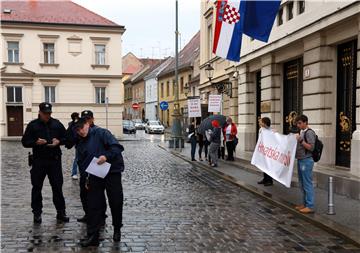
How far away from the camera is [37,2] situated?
4347cm

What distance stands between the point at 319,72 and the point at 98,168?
8.63 m

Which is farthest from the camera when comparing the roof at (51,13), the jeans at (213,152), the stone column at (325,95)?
the roof at (51,13)

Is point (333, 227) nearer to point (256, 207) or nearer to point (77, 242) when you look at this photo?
point (256, 207)

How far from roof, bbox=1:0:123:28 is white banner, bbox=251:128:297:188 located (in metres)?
31.8

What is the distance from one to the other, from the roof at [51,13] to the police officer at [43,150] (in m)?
34.3

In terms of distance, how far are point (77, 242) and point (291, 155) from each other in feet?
14.6

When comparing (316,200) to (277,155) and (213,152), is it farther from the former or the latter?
(213,152)

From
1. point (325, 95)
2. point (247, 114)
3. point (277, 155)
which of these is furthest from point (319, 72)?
point (247, 114)

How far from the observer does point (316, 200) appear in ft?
31.0

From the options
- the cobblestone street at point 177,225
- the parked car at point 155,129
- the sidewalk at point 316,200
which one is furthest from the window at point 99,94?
the cobblestone street at point 177,225

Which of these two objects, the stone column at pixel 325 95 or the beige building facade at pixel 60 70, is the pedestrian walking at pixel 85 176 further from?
the beige building facade at pixel 60 70

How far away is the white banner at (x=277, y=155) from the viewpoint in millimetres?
9025

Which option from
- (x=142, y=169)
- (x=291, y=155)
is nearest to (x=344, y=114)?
(x=291, y=155)

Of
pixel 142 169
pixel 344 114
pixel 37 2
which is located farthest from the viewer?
pixel 37 2
